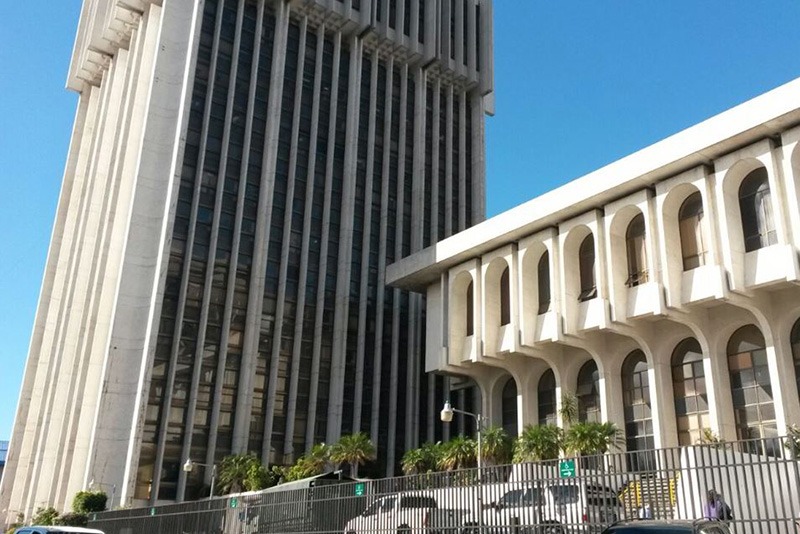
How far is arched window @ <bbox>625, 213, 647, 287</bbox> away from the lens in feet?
123

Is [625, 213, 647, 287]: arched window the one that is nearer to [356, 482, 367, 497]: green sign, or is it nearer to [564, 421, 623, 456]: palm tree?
[564, 421, 623, 456]: palm tree

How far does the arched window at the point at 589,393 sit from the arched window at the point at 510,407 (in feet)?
19.9

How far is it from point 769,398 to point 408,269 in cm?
2529

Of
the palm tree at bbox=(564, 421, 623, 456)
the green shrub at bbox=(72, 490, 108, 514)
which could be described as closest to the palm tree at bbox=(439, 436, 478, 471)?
the palm tree at bbox=(564, 421, 623, 456)

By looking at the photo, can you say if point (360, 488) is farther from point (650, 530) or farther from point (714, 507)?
point (650, 530)

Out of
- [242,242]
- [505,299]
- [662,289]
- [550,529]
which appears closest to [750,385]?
[662,289]

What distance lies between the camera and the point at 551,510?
1355cm

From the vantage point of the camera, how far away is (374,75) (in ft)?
216

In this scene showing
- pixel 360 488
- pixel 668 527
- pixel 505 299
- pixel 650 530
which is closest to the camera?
pixel 668 527

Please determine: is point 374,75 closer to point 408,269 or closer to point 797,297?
point 408,269

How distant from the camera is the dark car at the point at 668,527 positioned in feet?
30.6

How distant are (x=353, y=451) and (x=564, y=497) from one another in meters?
33.3

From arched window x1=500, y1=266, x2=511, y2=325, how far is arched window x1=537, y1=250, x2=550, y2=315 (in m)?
2.27

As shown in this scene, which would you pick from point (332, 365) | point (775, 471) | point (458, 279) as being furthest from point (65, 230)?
point (775, 471)
